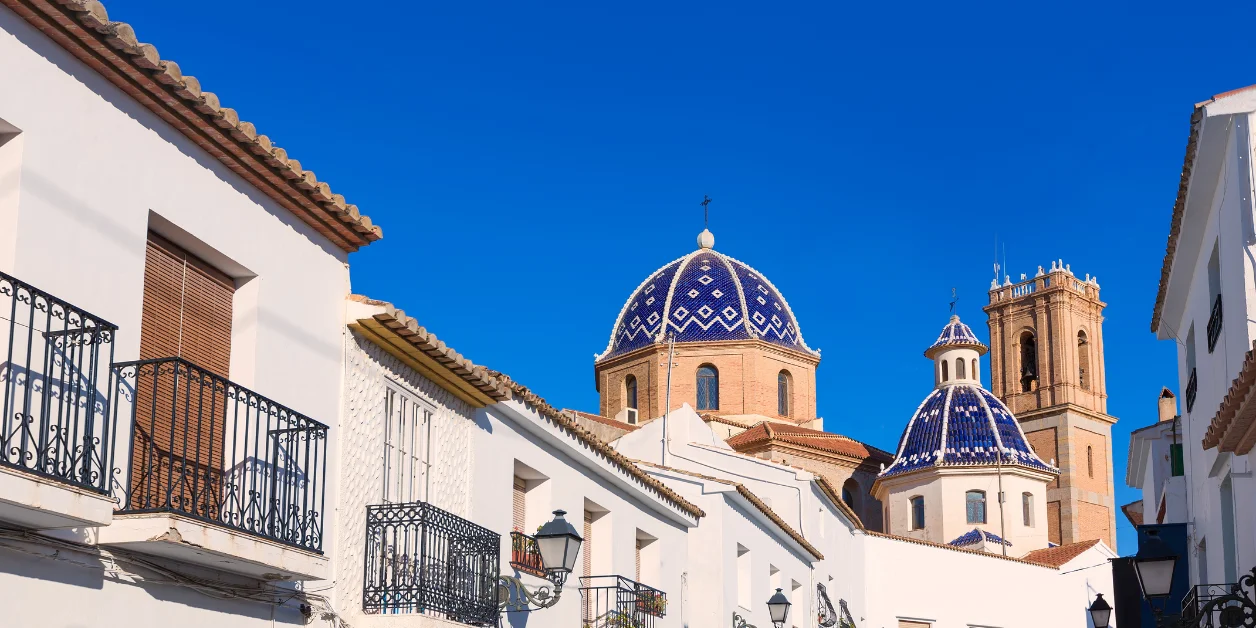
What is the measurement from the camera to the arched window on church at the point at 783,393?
42.0 m

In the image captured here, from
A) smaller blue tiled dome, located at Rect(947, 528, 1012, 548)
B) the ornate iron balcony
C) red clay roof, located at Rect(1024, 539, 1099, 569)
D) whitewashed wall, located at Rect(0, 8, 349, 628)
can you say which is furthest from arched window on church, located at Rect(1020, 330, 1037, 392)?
whitewashed wall, located at Rect(0, 8, 349, 628)

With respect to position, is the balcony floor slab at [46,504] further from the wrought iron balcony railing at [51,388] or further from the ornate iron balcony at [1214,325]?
the ornate iron balcony at [1214,325]

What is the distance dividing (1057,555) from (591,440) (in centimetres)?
2476

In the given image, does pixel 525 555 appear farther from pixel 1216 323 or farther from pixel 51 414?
pixel 51 414

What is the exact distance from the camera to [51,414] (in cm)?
672

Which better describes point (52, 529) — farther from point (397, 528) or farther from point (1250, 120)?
point (1250, 120)

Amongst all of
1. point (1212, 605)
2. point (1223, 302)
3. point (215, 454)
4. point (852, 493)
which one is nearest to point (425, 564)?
point (215, 454)

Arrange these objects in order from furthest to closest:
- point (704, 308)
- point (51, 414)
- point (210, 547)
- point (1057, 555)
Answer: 1. point (704, 308)
2. point (1057, 555)
3. point (210, 547)
4. point (51, 414)

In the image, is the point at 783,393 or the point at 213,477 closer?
the point at 213,477

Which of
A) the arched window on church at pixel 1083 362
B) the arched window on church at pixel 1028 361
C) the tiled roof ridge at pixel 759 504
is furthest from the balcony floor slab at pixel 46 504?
the arched window on church at pixel 1028 361

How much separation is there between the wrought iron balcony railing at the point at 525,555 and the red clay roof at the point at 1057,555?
78.1 ft

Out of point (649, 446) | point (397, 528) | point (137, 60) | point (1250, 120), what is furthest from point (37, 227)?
point (649, 446)

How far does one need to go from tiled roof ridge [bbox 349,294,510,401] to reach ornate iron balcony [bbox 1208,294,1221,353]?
543cm

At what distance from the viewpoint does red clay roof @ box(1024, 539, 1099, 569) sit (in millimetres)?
35100
